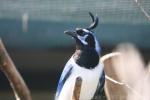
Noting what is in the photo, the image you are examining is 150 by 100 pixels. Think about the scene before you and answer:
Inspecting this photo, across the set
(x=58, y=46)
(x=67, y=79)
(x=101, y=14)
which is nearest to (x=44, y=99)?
(x=58, y=46)

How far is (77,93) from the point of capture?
157 centimetres

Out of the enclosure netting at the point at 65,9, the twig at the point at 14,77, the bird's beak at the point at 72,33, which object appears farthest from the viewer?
the enclosure netting at the point at 65,9

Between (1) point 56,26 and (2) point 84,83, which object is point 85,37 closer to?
(2) point 84,83

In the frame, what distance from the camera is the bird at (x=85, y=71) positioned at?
67.4 inches

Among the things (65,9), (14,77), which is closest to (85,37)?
(14,77)

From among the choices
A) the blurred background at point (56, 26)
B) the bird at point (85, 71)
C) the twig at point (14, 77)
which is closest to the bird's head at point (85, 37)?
the bird at point (85, 71)

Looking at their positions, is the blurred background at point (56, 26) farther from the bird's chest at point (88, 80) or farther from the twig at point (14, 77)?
the twig at point (14, 77)

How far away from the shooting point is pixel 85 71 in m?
1.72

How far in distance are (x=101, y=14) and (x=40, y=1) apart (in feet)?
0.89

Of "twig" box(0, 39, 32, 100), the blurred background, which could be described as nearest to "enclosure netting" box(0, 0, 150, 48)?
the blurred background

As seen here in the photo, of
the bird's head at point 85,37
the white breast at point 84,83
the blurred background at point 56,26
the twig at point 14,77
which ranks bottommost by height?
the blurred background at point 56,26

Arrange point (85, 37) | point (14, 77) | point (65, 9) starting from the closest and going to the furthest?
point (14, 77) → point (85, 37) → point (65, 9)

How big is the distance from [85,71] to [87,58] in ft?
0.12

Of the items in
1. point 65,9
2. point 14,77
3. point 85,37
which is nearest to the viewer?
point 14,77
